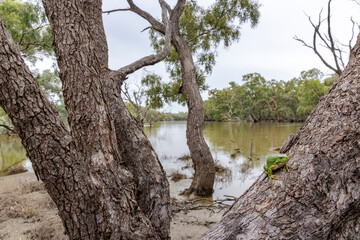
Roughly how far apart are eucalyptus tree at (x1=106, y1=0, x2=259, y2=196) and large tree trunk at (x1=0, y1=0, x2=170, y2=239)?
10.8 feet

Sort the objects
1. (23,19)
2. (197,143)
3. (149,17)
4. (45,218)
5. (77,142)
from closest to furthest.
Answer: (77,142)
(45,218)
(197,143)
(149,17)
(23,19)

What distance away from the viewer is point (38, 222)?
3250 mm

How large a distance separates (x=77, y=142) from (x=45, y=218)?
121 inches

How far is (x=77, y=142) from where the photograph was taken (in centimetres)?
118

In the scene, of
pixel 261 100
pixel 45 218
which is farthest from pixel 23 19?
pixel 261 100

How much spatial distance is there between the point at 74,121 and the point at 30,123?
9.0 inches

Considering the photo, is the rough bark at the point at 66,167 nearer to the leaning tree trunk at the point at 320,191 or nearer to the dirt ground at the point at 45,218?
the leaning tree trunk at the point at 320,191

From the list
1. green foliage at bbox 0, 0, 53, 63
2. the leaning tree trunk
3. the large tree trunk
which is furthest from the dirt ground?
green foliage at bbox 0, 0, 53, 63

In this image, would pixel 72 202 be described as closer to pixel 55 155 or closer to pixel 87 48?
pixel 55 155

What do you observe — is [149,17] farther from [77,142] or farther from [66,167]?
[66,167]

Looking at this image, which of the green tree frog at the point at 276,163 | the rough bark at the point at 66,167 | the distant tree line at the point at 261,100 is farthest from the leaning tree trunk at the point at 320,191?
the distant tree line at the point at 261,100

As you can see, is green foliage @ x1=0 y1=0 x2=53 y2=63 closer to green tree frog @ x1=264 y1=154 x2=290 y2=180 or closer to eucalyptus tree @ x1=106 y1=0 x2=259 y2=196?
eucalyptus tree @ x1=106 y1=0 x2=259 y2=196

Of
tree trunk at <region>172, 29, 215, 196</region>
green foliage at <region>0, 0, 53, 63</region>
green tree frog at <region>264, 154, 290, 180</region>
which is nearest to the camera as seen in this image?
green tree frog at <region>264, 154, 290, 180</region>

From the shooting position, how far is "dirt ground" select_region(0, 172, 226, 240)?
2.88 metres
